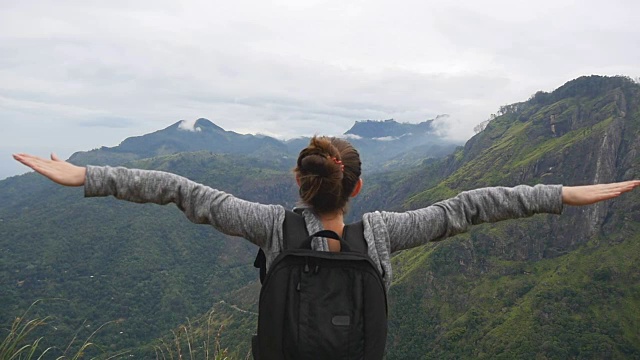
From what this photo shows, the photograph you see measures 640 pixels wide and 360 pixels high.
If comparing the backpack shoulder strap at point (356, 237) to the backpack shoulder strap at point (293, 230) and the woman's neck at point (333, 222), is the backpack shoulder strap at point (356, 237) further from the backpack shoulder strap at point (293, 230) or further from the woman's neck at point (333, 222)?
the backpack shoulder strap at point (293, 230)

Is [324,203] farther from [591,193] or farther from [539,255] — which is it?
[539,255]

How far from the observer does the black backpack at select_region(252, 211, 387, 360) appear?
1.99 m

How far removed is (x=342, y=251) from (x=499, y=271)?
7887cm

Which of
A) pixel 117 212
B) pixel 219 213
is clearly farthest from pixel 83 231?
pixel 219 213

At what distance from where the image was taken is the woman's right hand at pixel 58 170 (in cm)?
215

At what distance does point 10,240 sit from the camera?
106 m

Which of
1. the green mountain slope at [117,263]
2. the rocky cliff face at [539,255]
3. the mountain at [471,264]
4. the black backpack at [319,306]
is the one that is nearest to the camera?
the black backpack at [319,306]

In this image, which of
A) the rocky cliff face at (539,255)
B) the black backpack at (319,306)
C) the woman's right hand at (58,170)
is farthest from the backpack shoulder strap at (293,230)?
the rocky cliff face at (539,255)

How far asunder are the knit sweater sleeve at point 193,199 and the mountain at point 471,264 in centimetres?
3117

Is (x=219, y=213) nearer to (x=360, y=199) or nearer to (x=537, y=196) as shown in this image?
(x=537, y=196)

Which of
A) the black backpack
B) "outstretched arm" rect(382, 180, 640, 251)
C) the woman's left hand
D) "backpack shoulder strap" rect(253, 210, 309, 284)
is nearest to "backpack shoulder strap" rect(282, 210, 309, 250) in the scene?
"backpack shoulder strap" rect(253, 210, 309, 284)

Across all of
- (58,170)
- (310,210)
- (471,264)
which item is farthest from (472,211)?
(471,264)

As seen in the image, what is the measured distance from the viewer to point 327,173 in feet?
7.20

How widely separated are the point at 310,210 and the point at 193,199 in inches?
22.3
